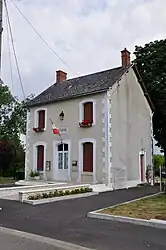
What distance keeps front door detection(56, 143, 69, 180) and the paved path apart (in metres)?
8.70

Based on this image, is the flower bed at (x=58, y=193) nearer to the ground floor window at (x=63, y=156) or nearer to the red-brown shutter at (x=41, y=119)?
the ground floor window at (x=63, y=156)

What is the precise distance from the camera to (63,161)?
63.8 ft

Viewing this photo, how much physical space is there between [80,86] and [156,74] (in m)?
5.90

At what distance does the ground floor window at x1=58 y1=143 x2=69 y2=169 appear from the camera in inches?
761

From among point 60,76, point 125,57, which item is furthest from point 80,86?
point 60,76

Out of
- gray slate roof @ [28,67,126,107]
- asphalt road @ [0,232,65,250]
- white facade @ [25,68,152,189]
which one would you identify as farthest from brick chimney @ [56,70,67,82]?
asphalt road @ [0,232,65,250]

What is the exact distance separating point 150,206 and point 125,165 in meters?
8.77

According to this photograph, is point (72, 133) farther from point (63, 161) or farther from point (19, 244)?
point (19, 244)

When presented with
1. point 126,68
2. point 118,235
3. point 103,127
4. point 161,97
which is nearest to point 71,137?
point 103,127

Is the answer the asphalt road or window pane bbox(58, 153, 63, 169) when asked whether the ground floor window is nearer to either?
window pane bbox(58, 153, 63, 169)

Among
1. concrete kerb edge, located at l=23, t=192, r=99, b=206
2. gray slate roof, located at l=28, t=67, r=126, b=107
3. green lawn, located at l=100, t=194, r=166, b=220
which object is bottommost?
concrete kerb edge, located at l=23, t=192, r=99, b=206

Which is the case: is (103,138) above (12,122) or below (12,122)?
below

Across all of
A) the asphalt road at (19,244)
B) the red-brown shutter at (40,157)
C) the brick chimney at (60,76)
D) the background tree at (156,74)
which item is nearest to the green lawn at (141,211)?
the asphalt road at (19,244)

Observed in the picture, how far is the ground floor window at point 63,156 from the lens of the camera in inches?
761
